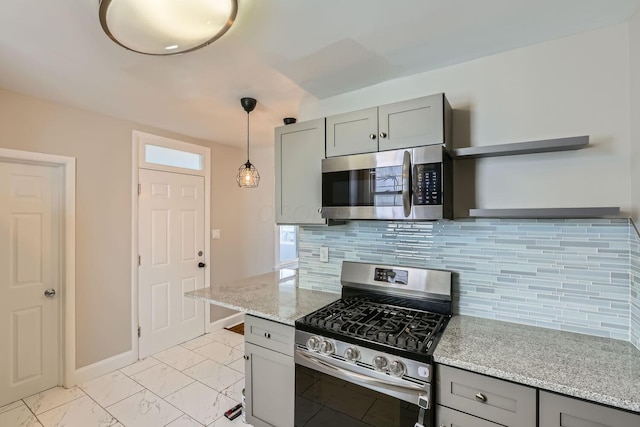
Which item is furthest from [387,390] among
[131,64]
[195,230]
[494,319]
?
[195,230]

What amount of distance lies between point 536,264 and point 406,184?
826 mm

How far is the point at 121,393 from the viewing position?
250cm

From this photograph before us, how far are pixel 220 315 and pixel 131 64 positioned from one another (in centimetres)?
303

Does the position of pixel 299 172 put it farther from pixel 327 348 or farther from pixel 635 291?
pixel 635 291

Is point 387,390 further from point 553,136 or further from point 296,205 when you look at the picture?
point 553,136

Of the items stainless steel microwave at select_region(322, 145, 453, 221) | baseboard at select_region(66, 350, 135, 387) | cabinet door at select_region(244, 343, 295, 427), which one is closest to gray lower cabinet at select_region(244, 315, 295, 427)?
cabinet door at select_region(244, 343, 295, 427)

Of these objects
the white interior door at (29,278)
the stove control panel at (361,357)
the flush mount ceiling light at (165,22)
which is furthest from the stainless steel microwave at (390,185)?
the white interior door at (29,278)

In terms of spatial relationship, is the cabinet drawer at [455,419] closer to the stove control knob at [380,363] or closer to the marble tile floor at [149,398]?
the stove control knob at [380,363]

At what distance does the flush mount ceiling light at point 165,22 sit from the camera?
1.16 metres

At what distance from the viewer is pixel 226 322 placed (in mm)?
3928

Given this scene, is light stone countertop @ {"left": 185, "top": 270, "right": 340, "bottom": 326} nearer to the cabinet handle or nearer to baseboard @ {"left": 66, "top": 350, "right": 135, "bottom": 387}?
the cabinet handle

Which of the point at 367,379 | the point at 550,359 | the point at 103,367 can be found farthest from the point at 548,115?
the point at 103,367

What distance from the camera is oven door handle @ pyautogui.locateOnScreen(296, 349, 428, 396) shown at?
4.28 feet

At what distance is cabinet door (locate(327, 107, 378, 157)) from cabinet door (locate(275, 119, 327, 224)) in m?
0.08
